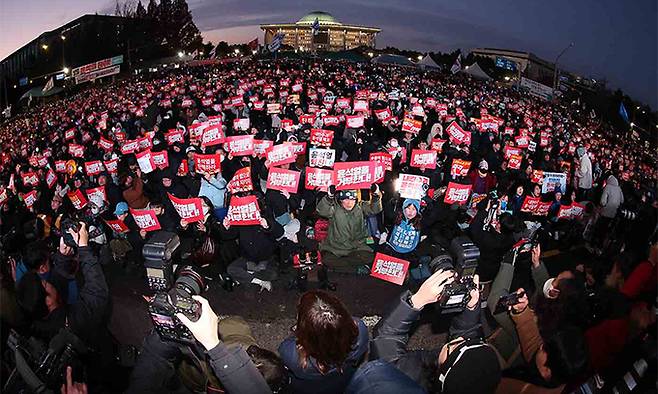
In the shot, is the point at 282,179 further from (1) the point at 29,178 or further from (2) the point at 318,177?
(1) the point at 29,178

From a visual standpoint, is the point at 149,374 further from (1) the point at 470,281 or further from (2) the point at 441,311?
(1) the point at 470,281

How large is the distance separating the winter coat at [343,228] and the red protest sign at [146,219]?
248 centimetres

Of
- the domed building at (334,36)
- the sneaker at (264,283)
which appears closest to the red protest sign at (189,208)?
the sneaker at (264,283)

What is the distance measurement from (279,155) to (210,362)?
631cm

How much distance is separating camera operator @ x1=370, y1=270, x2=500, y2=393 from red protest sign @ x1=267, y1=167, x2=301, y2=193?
4496 mm

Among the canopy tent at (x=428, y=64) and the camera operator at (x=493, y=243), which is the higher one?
the canopy tent at (x=428, y=64)

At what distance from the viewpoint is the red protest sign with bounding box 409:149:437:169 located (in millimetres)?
8453

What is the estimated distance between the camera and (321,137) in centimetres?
1045

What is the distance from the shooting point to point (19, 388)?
7.54ft

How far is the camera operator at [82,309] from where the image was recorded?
2971 millimetres

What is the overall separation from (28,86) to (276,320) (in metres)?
36.0

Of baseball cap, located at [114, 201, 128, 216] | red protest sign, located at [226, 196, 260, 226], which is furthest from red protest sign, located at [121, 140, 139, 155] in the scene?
red protest sign, located at [226, 196, 260, 226]

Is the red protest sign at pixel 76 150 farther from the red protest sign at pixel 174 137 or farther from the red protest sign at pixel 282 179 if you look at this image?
the red protest sign at pixel 282 179

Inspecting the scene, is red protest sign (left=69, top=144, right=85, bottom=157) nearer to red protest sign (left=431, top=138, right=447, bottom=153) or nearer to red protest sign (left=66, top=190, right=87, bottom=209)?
red protest sign (left=66, top=190, right=87, bottom=209)
